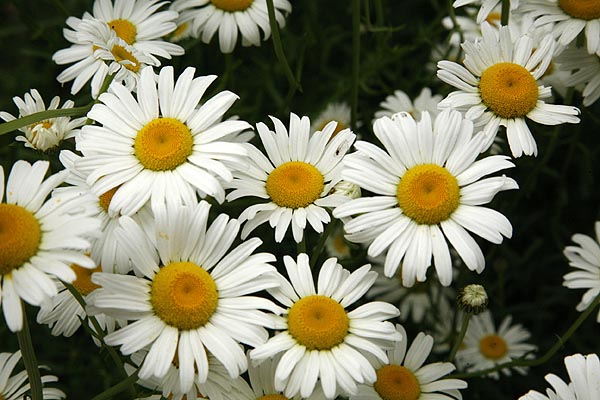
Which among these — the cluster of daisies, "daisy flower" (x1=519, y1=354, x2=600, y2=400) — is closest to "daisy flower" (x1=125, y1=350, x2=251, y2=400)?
the cluster of daisies

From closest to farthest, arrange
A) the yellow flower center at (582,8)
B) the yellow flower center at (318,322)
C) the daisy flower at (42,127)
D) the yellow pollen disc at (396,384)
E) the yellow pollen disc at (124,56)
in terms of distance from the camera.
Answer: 1. the yellow flower center at (318,322)
2. the yellow pollen disc at (396,384)
3. the daisy flower at (42,127)
4. the yellow pollen disc at (124,56)
5. the yellow flower center at (582,8)

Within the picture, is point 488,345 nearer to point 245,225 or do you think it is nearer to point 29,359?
point 245,225

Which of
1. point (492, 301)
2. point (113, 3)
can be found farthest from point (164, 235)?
point (492, 301)

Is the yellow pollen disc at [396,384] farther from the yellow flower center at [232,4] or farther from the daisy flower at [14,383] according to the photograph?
the yellow flower center at [232,4]

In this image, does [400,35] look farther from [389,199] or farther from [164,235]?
[164,235]

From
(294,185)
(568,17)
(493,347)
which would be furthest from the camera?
(493,347)

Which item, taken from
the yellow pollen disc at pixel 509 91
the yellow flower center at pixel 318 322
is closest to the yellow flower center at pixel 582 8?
the yellow pollen disc at pixel 509 91

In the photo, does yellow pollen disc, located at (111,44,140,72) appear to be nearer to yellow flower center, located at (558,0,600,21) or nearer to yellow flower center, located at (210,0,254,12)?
yellow flower center, located at (210,0,254,12)

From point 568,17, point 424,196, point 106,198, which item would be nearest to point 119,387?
point 106,198
